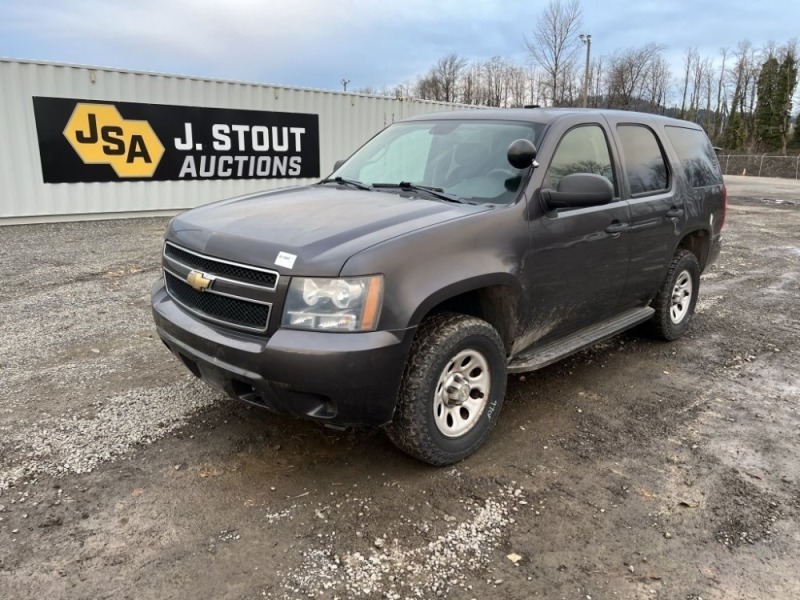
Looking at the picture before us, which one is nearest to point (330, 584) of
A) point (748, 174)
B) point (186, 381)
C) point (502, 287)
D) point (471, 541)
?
point (471, 541)

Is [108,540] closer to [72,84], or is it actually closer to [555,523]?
[555,523]

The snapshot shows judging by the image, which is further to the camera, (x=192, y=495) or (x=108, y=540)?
(x=192, y=495)

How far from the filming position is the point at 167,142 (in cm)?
1288

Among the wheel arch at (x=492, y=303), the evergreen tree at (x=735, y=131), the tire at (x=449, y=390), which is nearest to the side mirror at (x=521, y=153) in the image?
the wheel arch at (x=492, y=303)

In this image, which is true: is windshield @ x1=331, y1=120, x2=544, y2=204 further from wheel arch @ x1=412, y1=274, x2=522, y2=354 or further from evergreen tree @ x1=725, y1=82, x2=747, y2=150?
evergreen tree @ x1=725, y1=82, x2=747, y2=150

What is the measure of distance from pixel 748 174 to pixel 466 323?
5021 cm

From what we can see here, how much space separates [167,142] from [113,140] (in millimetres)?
1078

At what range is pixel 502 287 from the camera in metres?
3.39

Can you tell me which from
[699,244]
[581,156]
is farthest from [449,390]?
[699,244]

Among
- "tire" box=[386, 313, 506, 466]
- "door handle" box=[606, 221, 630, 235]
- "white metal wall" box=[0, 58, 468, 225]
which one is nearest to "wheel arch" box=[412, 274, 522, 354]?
"tire" box=[386, 313, 506, 466]

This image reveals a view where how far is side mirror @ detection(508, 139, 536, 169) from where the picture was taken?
352 cm

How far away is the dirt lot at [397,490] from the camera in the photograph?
2492mm

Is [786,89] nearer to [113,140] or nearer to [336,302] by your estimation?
[113,140]

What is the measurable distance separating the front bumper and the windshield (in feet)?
4.11
